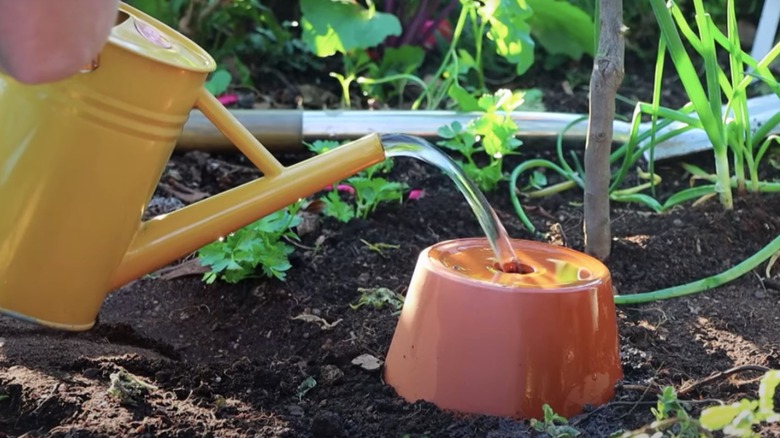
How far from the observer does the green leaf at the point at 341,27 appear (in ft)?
7.84

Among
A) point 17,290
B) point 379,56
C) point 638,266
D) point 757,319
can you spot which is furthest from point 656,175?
point 17,290

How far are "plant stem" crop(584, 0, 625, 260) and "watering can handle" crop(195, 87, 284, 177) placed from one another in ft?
1.61

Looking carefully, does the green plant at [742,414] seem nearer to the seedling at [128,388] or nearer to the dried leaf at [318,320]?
the seedling at [128,388]

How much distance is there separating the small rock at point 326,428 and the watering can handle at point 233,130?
332 mm

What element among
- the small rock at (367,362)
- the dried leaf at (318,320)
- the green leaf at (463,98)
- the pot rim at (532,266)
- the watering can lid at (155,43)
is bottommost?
the dried leaf at (318,320)

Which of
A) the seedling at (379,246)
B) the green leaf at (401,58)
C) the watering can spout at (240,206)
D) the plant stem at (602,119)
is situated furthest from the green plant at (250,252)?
the green leaf at (401,58)

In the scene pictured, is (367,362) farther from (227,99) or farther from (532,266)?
(227,99)

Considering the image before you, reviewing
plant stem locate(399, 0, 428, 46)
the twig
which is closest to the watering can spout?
the twig

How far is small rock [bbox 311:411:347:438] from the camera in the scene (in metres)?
1.06

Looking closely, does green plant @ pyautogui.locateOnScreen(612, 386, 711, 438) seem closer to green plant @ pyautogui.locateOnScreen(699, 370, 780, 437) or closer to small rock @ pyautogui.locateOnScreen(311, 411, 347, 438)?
green plant @ pyautogui.locateOnScreen(699, 370, 780, 437)

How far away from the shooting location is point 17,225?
108 centimetres

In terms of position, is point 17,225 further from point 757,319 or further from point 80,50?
point 757,319

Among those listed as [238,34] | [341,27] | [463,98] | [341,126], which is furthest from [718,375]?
[238,34]

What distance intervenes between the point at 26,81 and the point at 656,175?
148 centimetres
